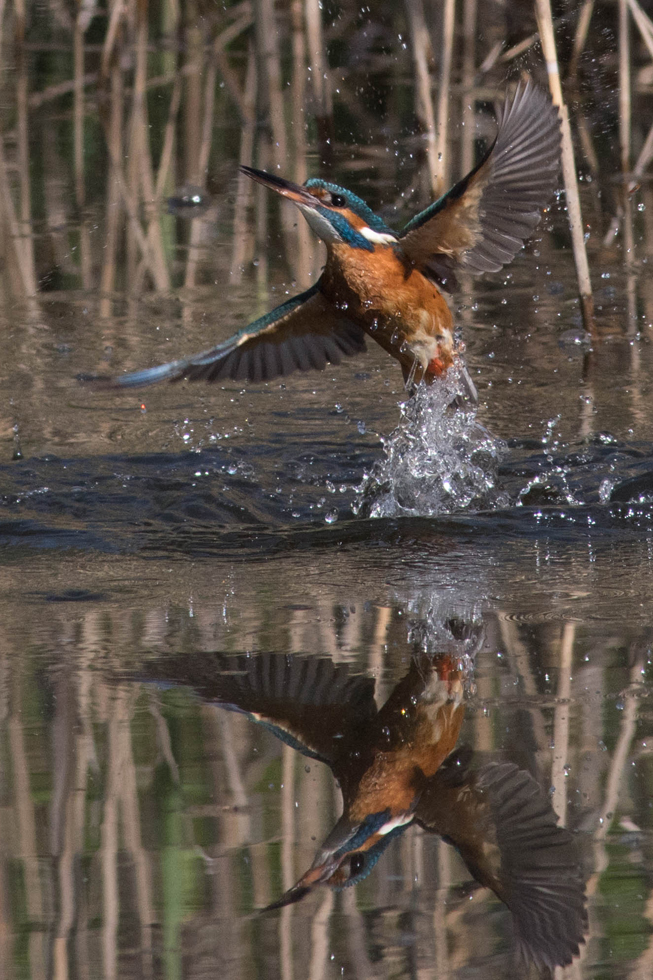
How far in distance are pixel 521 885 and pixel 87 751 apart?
76cm

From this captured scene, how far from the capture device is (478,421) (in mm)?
4410

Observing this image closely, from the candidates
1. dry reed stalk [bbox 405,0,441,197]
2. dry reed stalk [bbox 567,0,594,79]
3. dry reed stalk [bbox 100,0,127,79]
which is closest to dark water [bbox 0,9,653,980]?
dry reed stalk [bbox 405,0,441,197]

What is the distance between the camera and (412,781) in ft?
7.32

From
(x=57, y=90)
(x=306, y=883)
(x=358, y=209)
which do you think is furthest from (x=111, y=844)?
(x=57, y=90)

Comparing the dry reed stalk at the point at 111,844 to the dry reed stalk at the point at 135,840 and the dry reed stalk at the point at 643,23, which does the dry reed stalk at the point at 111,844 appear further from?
the dry reed stalk at the point at 643,23

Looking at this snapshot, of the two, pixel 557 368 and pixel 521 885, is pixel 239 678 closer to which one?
pixel 521 885

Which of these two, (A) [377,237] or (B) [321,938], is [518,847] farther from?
(A) [377,237]

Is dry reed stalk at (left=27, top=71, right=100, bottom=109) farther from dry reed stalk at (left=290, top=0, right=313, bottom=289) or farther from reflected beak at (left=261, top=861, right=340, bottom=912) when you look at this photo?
reflected beak at (left=261, top=861, right=340, bottom=912)

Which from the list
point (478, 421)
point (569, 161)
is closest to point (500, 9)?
point (569, 161)

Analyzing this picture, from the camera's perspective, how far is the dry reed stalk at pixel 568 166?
4410 millimetres

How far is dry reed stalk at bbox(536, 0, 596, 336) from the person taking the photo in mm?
4410

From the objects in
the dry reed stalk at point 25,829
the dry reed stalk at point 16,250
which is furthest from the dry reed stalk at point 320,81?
the dry reed stalk at point 25,829

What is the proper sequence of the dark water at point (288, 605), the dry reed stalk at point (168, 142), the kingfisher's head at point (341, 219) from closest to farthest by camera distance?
the dark water at point (288, 605) < the kingfisher's head at point (341, 219) < the dry reed stalk at point (168, 142)

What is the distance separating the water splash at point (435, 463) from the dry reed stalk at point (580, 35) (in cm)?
275
